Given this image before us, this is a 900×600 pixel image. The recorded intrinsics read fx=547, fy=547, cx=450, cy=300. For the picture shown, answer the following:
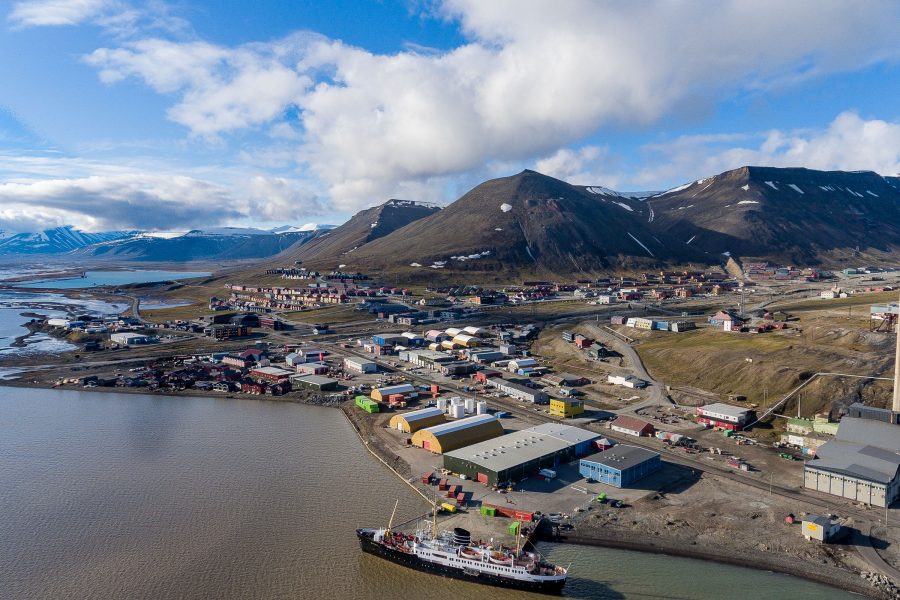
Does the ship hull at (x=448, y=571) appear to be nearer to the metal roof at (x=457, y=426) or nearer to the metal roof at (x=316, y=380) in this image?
the metal roof at (x=457, y=426)

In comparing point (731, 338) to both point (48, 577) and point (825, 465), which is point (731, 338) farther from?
point (48, 577)

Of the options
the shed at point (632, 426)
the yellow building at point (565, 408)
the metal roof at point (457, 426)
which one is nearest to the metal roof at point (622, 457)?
the shed at point (632, 426)

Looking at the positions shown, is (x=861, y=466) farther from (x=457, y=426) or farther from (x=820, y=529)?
(x=457, y=426)

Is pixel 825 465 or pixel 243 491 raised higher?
pixel 825 465

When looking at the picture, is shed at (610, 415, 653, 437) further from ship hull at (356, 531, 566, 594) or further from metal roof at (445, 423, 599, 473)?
ship hull at (356, 531, 566, 594)

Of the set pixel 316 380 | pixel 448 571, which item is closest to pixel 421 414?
pixel 316 380

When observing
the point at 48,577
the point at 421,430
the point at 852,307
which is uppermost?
the point at 852,307

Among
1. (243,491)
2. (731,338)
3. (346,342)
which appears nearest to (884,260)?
(731,338)
